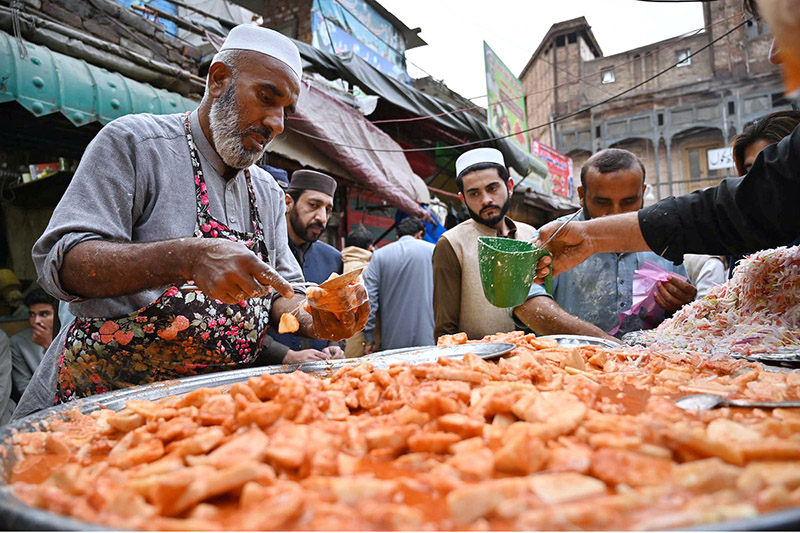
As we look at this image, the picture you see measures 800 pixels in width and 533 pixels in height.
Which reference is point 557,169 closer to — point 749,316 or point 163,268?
point 749,316

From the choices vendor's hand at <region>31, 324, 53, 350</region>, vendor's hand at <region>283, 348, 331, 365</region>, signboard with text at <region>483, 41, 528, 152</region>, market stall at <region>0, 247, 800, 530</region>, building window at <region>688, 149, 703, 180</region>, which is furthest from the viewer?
building window at <region>688, 149, 703, 180</region>

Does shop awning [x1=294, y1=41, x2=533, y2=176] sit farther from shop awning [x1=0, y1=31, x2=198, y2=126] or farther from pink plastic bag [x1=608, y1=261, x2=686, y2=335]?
pink plastic bag [x1=608, y1=261, x2=686, y2=335]

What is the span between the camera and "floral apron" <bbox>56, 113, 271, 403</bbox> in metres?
1.54

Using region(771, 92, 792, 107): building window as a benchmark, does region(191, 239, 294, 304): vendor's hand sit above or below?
below

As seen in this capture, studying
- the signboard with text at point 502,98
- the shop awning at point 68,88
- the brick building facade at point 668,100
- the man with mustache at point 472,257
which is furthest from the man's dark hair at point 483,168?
the brick building facade at point 668,100

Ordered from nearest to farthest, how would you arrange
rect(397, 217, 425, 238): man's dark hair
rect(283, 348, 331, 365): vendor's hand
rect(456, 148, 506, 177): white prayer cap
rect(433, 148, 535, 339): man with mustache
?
rect(283, 348, 331, 365): vendor's hand → rect(433, 148, 535, 339): man with mustache → rect(456, 148, 506, 177): white prayer cap → rect(397, 217, 425, 238): man's dark hair

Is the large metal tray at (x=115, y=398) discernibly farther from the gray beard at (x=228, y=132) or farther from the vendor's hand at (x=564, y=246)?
the gray beard at (x=228, y=132)

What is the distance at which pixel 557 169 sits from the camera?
14977 mm

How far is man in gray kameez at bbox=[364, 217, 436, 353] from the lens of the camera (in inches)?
167

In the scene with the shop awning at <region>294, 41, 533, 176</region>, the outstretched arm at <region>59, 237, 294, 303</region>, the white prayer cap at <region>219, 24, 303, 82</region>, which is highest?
the shop awning at <region>294, 41, 533, 176</region>

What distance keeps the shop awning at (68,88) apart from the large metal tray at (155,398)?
9.35ft

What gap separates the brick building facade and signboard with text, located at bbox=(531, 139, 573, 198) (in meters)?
6.34

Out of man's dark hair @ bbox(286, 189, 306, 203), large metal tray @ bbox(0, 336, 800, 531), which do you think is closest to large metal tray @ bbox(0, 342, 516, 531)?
large metal tray @ bbox(0, 336, 800, 531)

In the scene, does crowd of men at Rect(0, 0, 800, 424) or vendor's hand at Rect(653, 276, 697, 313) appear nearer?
crowd of men at Rect(0, 0, 800, 424)
